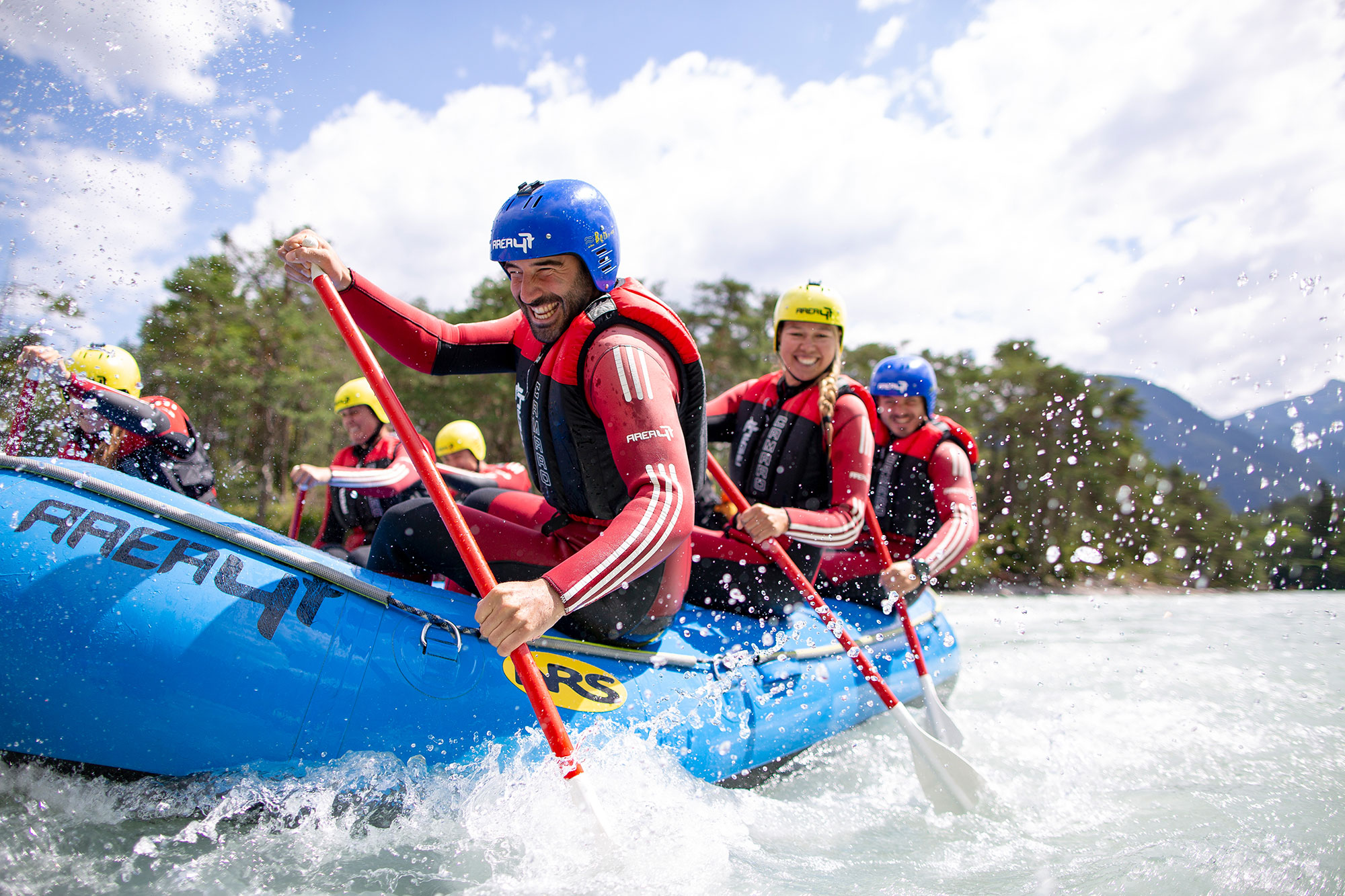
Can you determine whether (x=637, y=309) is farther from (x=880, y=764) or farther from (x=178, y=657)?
(x=880, y=764)

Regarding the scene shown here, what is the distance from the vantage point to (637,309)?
94.7 inches

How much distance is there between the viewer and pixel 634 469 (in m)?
2.12

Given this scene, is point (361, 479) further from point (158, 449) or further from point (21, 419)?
point (21, 419)

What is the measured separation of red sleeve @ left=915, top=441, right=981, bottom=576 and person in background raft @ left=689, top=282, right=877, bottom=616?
0.56 m

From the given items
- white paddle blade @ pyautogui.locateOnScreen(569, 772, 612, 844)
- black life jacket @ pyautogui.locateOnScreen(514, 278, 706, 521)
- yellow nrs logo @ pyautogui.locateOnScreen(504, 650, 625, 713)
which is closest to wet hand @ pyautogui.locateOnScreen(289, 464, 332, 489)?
black life jacket @ pyautogui.locateOnScreen(514, 278, 706, 521)

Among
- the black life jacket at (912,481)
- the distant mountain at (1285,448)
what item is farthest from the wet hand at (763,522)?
the distant mountain at (1285,448)

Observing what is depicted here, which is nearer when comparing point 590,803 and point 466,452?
point 590,803

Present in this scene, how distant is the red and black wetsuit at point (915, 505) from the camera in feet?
14.8

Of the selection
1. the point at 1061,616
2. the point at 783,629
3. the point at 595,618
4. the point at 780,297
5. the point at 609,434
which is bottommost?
the point at 1061,616

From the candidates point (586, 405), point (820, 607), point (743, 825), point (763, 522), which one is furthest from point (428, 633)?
point (820, 607)

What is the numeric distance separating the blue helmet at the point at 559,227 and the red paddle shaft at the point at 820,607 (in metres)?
1.31

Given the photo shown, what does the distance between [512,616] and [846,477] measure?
94.1 inches

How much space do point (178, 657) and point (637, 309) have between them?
5.43 ft

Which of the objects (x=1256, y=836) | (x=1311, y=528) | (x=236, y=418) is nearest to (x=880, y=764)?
(x=1256, y=836)
